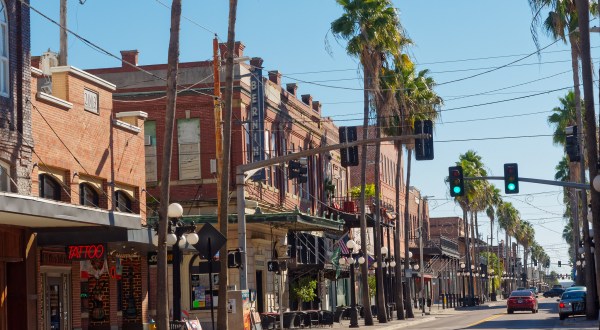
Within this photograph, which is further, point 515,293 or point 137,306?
point 515,293

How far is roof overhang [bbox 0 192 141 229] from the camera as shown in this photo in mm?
22922

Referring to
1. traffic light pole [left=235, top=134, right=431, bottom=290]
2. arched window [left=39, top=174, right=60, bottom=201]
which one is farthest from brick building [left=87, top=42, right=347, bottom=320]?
arched window [left=39, top=174, right=60, bottom=201]

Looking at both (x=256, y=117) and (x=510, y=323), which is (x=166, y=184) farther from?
(x=510, y=323)

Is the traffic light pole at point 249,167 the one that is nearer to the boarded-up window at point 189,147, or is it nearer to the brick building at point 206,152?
the brick building at point 206,152

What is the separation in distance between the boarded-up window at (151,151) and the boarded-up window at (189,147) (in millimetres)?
1147

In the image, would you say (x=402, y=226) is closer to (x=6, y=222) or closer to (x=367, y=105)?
(x=367, y=105)

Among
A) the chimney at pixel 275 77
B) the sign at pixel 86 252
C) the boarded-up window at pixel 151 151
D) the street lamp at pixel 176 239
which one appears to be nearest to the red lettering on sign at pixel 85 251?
the sign at pixel 86 252

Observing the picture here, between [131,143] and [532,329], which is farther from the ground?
[131,143]

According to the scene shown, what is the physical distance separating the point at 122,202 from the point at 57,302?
542 centimetres

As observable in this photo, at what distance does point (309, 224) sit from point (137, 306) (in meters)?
12.5

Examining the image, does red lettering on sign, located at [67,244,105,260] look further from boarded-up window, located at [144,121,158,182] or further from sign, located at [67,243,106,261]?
boarded-up window, located at [144,121,158,182]

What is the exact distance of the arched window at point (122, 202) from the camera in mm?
36344

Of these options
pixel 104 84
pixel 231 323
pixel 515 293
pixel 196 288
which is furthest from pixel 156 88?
pixel 515 293

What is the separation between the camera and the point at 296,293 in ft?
176
